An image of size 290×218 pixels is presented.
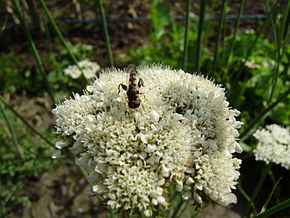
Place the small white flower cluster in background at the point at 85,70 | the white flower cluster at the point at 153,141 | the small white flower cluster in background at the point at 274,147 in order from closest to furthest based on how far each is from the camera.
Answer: the white flower cluster at the point at 153,141 < the small white flower cluster in background at the point at 274,147 < the small white flower cluster in background at the point at 85,70

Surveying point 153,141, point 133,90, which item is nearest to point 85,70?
point 133,90

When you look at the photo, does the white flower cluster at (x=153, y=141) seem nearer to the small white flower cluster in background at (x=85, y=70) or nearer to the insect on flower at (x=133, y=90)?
the insect on flower at (x=133, y=90)

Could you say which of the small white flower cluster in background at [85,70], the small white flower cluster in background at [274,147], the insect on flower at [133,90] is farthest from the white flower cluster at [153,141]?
the small white flower cluster in background at [85,70]

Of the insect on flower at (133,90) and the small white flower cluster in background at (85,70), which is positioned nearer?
the insect on flower at (133,90)

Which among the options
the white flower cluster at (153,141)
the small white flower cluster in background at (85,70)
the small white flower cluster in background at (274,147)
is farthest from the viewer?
the small white flower cluster in background at (85,70)

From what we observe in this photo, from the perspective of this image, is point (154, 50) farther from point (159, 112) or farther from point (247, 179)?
point (159, 112)

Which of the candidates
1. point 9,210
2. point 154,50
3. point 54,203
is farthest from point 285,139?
point 9,210

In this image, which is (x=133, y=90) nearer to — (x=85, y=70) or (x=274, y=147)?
(x=274, y=147)
